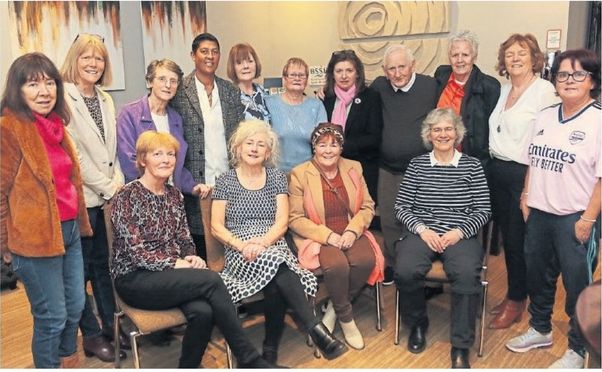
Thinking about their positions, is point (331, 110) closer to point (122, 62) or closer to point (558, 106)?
point (558, 106)

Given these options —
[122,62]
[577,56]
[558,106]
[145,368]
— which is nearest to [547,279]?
[558,106]

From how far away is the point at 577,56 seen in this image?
2.27 metres

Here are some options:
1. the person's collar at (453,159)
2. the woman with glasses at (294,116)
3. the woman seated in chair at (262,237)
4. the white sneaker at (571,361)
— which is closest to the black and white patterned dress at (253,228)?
the woman seated in chair at (262,237)

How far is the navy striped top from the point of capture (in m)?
2.74

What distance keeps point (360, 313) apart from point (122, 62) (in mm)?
2704

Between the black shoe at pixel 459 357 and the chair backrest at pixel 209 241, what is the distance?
1221 mm

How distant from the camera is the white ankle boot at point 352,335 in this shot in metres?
2.71

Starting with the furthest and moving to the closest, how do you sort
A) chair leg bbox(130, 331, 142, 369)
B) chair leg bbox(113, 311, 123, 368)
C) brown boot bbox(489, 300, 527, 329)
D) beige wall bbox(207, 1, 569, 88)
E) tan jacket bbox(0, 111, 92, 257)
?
beige wall bbox(207, 1, 569, 88), brown boot bbox(489, 300, 527, 329), chair leg bbox(113, 311, 123, 368), chair leg bbox(130, 331, 142, 369), tan jacket bbox(0, 111, 92, 257)

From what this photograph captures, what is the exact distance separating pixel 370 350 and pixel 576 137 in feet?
4.64

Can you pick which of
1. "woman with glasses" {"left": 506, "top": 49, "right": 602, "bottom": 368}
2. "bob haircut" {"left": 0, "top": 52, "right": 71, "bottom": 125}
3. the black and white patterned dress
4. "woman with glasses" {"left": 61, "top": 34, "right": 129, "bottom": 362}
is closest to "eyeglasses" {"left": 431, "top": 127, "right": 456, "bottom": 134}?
"woman with glasses" {"left": 506, "top": 49, "right": 602, "bottom": 368}

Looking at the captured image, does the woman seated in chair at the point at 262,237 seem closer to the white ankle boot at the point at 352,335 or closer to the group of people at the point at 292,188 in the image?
the group of people at the point at 292,188

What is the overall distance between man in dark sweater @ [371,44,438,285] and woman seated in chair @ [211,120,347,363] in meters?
0.73

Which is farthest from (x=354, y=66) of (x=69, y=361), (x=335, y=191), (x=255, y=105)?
(x=69, y=361)

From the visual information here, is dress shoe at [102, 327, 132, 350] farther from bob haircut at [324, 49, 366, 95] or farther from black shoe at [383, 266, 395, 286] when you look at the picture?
bob haircut at [324, 49, 366, 95]
